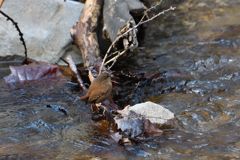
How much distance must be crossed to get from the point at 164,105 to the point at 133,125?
3.16 feet

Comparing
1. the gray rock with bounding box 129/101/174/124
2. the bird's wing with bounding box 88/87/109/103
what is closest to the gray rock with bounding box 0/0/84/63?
the bird's wing with bounding box 88/87/109/103

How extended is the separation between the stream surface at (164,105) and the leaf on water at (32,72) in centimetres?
21

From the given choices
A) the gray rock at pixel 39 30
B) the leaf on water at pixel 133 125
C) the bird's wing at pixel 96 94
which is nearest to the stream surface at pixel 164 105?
the leaf on water at pixel 133 125

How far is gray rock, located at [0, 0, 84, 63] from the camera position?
568cm

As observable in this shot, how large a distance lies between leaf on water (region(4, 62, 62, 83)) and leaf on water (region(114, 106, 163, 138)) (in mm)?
2297

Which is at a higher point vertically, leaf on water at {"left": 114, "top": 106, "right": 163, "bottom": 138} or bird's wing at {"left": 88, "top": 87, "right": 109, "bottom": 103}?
bird's wing at {"left": 88, "top": 87, "right": 109, "bottom": 103}

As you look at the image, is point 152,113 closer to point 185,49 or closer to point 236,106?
point 236,106

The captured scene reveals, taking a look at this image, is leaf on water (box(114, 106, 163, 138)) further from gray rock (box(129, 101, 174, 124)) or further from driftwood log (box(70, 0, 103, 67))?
driftwood log (box(70, 0, 103, 67))

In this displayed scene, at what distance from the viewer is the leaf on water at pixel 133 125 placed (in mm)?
3002

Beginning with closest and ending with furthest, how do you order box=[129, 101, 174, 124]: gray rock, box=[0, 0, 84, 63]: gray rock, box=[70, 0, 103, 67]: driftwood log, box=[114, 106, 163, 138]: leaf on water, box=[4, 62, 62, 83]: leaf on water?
box=[114, 106, 163, 138]: leaf on water → box=[129, 101, 174, 124]: gray rock → box=[4, 62, 62, 83]: leaf on water → box=[70, 0, 103, 67]: driftwood log → box=[0, 0, 84, 63]: gray rock

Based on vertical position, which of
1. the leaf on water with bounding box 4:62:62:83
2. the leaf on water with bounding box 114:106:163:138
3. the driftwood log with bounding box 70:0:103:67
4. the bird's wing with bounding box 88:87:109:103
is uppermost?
the driftwood log with bounding box 70:0:103:67

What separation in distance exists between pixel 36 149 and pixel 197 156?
165 centimetres

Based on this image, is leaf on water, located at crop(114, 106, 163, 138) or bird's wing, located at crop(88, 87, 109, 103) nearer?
leaf on water, located at crop(114, 106, 163, 138)

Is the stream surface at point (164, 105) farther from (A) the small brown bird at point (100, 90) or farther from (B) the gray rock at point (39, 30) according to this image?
(B) the gray rock at point (39, 30)
